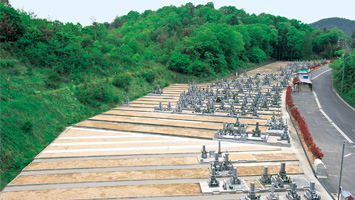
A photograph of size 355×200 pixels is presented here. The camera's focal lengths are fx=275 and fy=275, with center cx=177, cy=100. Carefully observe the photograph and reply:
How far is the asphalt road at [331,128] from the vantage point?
623 inches

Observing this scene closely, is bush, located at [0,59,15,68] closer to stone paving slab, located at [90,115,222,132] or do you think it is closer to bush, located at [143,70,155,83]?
stone paving slab, located at [90,115,222,132]

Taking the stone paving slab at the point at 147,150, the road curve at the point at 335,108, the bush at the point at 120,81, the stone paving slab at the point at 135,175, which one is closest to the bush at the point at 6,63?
the stone paving slab at the point at 147,150

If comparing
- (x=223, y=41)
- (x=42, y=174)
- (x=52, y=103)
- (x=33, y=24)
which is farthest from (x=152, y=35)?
(x=42, y=174)

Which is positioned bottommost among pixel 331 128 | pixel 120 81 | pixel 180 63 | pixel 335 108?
pixel 331 128

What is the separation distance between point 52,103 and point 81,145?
25.4ft

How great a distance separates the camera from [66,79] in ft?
107

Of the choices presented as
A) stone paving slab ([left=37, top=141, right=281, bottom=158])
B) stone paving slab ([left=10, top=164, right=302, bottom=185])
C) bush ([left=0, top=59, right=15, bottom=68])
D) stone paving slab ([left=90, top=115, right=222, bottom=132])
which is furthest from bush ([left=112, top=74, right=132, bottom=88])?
stone paving slab ([left=10, top=164, right=302, bottom=185])

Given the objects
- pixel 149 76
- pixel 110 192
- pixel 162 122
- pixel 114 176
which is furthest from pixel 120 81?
pixel 110 192

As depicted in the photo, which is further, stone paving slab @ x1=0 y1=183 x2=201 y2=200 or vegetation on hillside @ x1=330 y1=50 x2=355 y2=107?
vegetation on hillside @ x1=330 y1=50 x2=355 y2=107

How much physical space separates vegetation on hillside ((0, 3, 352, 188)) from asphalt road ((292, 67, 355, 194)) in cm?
1934

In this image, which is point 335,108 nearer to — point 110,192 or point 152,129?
point 152,129

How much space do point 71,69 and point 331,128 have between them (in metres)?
29.4

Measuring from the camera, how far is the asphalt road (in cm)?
1584

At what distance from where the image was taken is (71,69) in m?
34.3
